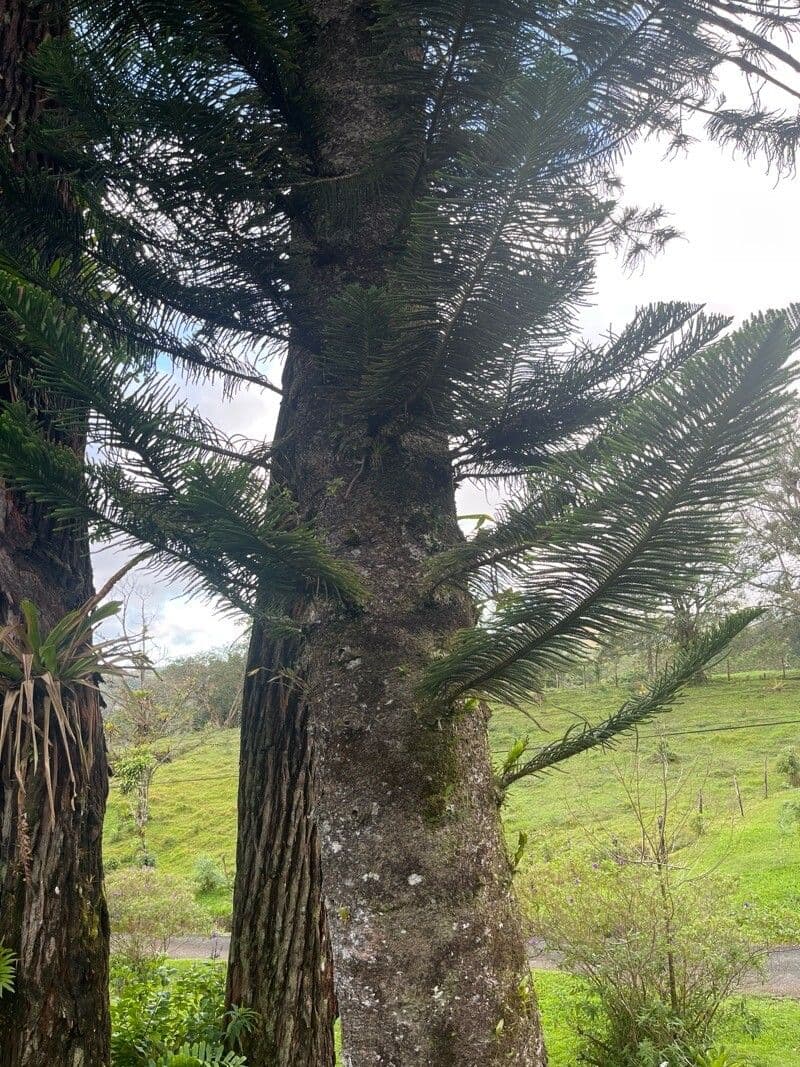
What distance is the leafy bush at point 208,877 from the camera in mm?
15078

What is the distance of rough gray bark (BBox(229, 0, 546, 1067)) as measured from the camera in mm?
1353

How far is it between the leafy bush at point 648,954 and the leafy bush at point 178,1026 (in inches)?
106

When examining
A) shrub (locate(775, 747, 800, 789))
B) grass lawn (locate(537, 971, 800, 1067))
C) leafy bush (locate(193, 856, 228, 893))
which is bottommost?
leafy bush (locate(193, 856, 228, 893))

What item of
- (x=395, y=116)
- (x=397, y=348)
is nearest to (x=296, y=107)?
(x=395, y=116)

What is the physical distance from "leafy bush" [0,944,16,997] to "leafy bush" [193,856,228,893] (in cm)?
1354

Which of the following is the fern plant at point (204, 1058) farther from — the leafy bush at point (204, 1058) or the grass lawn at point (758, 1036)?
the grass lawn at point (758, 1036)

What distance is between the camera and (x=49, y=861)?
9.29 ft

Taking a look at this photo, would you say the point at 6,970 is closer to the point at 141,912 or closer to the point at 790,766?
the point at 141,912

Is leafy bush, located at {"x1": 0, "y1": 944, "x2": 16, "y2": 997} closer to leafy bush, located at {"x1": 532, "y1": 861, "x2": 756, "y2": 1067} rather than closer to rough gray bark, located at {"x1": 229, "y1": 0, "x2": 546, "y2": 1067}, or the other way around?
rough gray bark, located at {"x1": 229, "y1": 0, "x2": 546, "y2": 1067}

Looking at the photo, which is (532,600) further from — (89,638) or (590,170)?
(89,638)

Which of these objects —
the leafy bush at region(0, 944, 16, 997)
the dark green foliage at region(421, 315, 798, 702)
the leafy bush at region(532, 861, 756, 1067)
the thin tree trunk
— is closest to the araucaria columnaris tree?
the dark green foliage at region(421, 315, 798, 702)

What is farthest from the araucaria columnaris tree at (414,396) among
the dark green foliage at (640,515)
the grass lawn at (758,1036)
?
the grass lawn at (758,1036)

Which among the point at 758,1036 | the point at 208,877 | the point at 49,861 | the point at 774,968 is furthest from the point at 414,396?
the point at 208,877

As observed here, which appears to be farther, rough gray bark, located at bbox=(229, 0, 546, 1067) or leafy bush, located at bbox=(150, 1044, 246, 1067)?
leafy bush, located at bbox=(150, 1044, 246, 1067)
